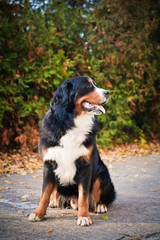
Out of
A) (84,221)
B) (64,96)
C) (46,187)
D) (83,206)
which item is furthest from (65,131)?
(84,221)

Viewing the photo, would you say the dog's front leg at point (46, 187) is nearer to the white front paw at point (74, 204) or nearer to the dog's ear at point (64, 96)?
the white front paw at point (74, 204)

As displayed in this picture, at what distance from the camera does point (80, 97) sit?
2.87 m

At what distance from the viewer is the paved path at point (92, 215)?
2.30 metres

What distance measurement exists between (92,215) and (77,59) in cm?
547

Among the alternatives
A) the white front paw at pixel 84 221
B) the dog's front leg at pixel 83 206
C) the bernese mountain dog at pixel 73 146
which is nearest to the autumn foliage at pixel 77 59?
the bernese mountain dog at pixel 73 146

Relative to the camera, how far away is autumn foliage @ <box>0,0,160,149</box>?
665 cm

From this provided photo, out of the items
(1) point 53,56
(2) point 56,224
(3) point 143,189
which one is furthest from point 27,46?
(2) point 56,224

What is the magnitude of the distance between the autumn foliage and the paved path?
265 cm

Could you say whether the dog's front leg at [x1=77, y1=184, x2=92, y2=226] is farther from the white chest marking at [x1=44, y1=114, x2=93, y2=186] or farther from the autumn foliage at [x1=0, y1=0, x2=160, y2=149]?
the autumn foliage at [x1=0, y1=0, x2=160, y2=149]

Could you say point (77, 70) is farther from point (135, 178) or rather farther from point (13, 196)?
point (13, 196)

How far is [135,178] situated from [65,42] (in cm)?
466

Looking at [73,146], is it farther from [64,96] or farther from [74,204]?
[74,204]

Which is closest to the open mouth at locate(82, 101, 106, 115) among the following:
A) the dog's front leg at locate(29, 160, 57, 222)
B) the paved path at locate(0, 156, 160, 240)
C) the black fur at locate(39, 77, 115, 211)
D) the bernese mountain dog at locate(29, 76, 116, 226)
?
the bernese mountain dog at locate(29, 76, 116, 226)

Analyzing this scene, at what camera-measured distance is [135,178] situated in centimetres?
509
